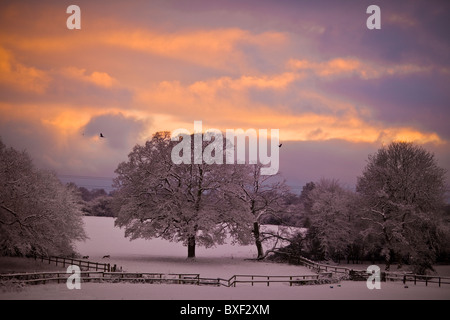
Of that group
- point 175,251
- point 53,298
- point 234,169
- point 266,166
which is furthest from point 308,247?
point 53,298

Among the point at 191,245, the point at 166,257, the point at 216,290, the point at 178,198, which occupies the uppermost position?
the point at 178,198

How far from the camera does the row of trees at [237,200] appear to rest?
144ft

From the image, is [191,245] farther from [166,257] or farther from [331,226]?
[331,226]

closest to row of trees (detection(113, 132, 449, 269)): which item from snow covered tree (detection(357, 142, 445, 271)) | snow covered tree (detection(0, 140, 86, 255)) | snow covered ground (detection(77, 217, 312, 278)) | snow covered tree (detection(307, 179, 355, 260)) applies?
Answer: snow covered tree (detection(357, 142, 445, 271))

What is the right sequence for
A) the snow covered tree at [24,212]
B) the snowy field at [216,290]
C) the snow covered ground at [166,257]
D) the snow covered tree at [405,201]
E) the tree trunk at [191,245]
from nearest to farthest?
the snowy field at [216,290] → the snow covered tree at [24,212] → the snow covered ground at [166,257] → the snow covered tree at [405,201] → the tree trunk at [191,245]

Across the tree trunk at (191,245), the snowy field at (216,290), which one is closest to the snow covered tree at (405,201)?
the snowy field at (216,290)

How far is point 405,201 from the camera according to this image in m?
44.7

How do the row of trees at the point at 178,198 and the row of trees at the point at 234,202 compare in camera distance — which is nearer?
the row of trees at the point at 234,202

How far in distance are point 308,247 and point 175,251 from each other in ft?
62.8

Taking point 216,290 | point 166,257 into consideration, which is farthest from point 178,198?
point 216,290

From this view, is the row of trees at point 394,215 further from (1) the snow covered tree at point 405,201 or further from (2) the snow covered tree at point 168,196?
(2) the snow covered tree at point 168,196

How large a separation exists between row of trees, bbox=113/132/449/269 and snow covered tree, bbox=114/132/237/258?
103mm

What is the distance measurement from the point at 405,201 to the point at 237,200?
17.8m
